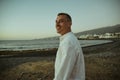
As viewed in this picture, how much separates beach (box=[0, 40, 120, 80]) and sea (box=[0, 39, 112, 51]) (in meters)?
0.06

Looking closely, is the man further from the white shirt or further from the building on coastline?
the building on coastline

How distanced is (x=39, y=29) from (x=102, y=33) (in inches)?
45.1

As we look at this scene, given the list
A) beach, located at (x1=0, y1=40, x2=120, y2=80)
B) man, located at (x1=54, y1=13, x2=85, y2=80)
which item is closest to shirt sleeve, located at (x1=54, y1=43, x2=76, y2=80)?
man, located at (x1=54, y1=13, x2=85, y2=80)

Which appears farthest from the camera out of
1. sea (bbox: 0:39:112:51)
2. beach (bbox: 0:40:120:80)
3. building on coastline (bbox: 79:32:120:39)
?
building on coastline (bbox: 79:32:120:39)

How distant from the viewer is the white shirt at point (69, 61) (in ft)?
3.79

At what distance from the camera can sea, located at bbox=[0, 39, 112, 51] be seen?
12.8 ft

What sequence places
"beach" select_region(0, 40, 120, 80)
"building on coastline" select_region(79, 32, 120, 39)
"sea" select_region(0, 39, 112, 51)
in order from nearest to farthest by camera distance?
1. "beach" select_region(0, 40, 120, 80)
2. "sea" select_region(0, 39, 112, 51)
3. "building on coastline" select_region(79, 32, 120, 39)

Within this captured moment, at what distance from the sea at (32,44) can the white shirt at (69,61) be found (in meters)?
2.66

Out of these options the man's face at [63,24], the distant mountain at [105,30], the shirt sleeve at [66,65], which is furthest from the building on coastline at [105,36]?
the shirt sleeve at [66,65]

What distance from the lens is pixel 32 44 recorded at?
13.1ft

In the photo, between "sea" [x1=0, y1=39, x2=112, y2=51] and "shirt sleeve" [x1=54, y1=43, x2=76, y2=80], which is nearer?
"shirt sleeve" [x1=54, y1=43, x2=76, y2=80]

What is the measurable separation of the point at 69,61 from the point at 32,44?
2.89 meters

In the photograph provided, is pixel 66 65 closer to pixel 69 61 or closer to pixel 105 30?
pixel 69 61

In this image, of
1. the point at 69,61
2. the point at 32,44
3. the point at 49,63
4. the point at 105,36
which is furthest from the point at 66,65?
the point at 105,36
